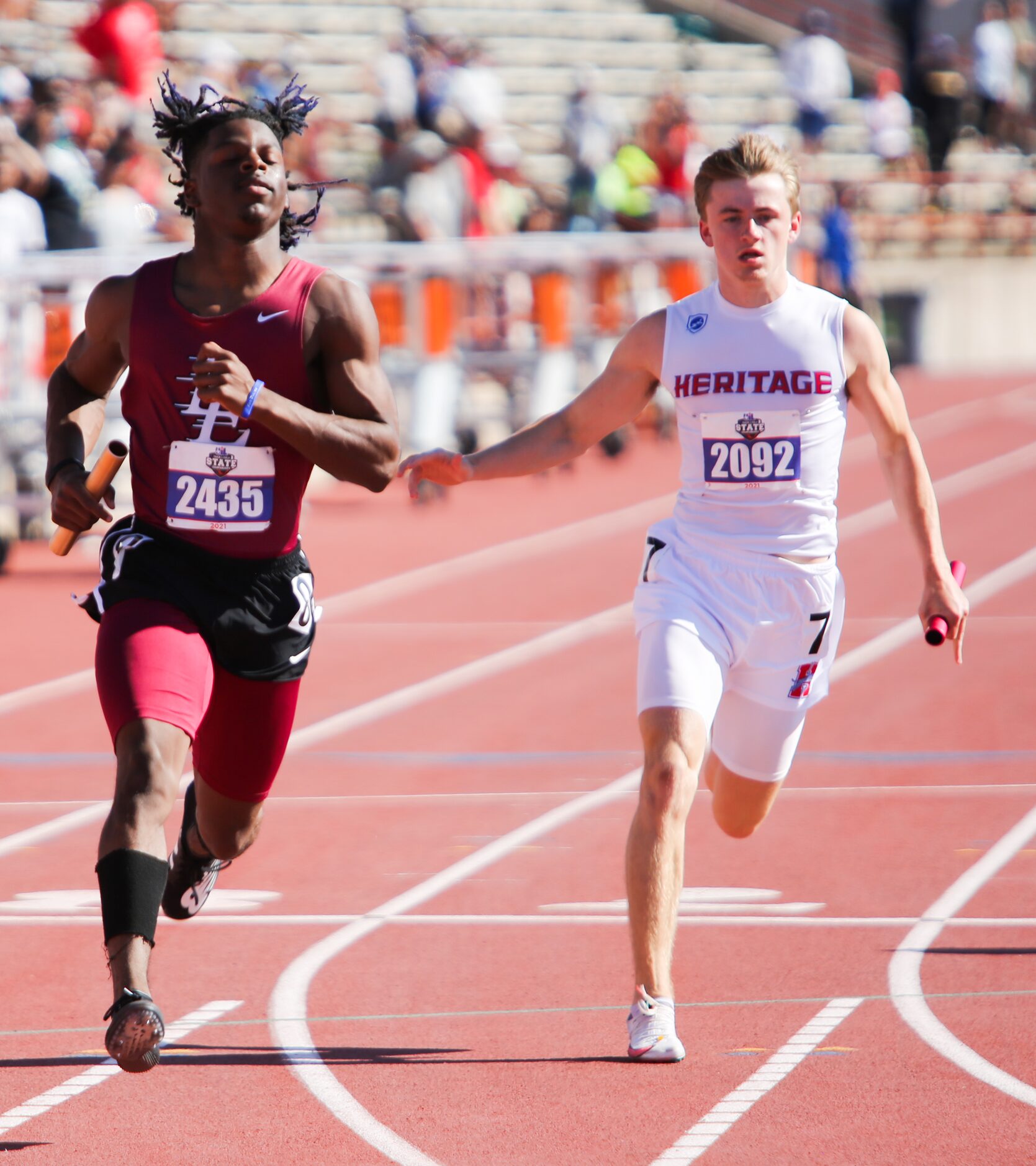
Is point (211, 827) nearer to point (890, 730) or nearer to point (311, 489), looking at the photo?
point (890, 730)

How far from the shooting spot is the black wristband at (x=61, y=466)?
202 inches

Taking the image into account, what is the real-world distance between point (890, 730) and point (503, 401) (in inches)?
433

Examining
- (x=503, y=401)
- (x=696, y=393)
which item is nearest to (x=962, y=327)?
(x=503, y=401)

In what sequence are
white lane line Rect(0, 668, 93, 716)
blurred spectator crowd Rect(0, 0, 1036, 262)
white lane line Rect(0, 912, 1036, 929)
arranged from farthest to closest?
blurred spectator crowd Rect(0, 0, 1036, 262), white lane line Rect(0, 668, 93, 716), white lane line Rect(0, 912, 1036, 929)

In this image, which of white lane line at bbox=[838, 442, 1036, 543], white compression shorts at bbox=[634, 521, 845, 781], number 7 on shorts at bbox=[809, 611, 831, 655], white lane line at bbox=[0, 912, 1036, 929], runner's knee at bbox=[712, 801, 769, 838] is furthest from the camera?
white lane line at bbox=[838, 442, 1036, 543]

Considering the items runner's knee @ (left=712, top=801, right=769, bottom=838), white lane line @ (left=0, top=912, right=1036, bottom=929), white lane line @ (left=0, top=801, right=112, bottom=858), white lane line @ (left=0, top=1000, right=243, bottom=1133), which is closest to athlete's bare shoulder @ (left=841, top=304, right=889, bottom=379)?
runner's knee @ (left=712, top=801, right=769, bottom=838)

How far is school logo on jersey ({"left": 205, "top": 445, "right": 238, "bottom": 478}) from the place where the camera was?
510cm

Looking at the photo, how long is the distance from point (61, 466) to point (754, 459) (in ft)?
5.40

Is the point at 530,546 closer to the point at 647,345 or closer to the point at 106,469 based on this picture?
the point at 647,345

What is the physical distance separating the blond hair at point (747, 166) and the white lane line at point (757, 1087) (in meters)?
1.95

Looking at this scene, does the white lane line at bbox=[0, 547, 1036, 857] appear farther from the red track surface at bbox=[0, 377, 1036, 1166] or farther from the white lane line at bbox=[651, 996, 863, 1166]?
the white lane line at bbox=[651, 996, 863, 1166]

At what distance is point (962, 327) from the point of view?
94.8ft

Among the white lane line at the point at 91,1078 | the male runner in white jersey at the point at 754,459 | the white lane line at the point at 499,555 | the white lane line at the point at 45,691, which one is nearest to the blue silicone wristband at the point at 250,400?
the male runner in white jersey at the point at 754,459

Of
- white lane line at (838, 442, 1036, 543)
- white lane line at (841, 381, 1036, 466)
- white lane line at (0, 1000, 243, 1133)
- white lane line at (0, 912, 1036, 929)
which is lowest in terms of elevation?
white lane line at (841, 381, 1036, 466)
